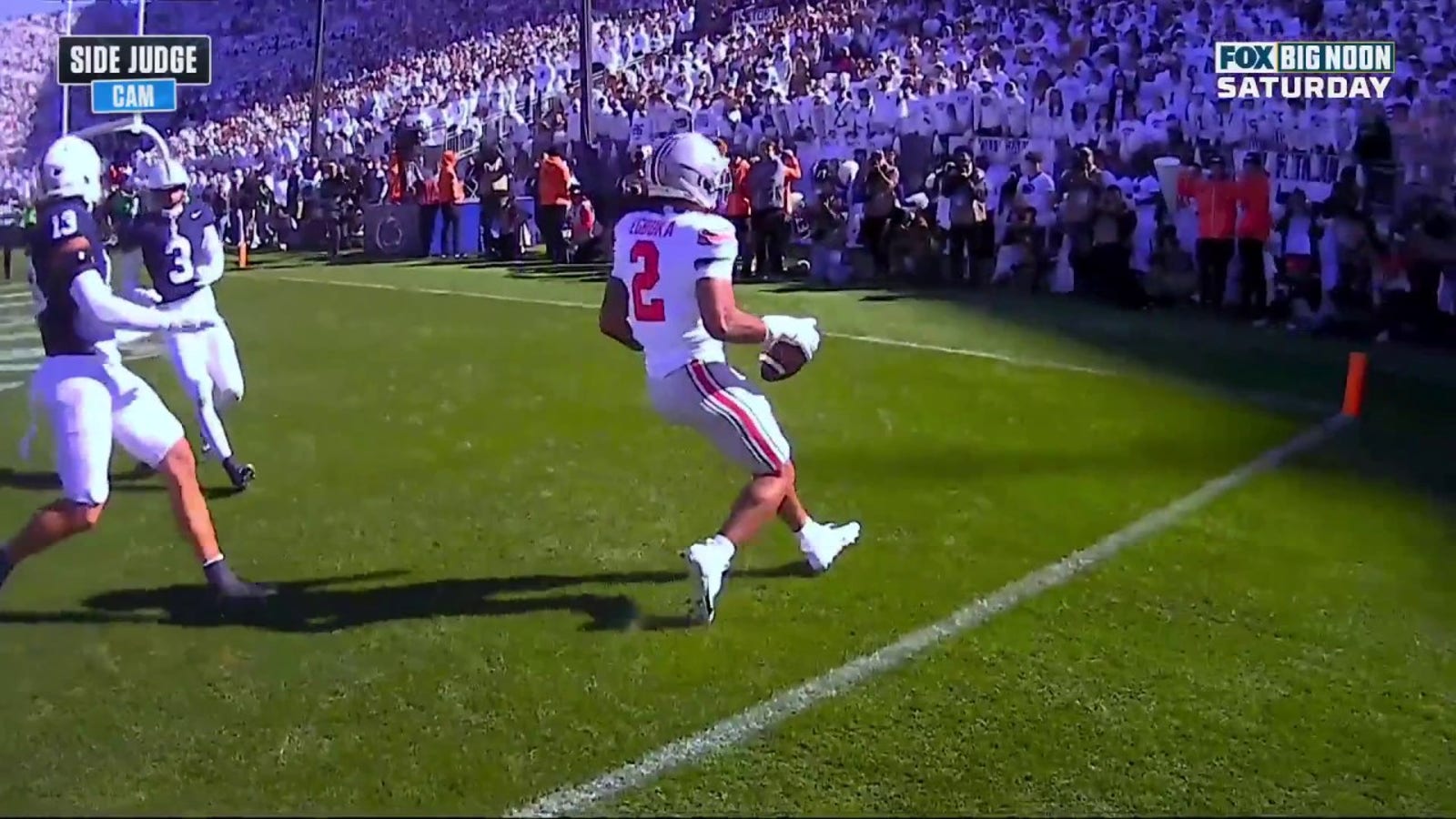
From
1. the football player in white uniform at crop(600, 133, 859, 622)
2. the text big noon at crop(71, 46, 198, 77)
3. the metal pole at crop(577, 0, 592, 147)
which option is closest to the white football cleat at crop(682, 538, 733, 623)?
the football player in white uniform at crop(600, 133, 859, 622)

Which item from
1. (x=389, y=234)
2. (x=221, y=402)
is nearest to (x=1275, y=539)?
(x=221, y=402)

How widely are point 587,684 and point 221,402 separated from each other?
4.11 m

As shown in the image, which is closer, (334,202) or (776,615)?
(776,615)

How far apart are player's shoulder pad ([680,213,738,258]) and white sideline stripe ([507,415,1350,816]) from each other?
1.45 meters

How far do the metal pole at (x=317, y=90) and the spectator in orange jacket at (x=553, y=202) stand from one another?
538cm

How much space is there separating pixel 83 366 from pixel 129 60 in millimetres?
8993

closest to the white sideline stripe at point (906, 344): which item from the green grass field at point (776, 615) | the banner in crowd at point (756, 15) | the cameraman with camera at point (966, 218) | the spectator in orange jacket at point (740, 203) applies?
the green grass field at point (776, 615)

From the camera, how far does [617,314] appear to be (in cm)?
592

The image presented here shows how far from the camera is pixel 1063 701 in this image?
199 inches

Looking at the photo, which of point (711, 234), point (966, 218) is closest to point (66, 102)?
point (711, 234)

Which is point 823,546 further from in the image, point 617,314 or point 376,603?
point 376,603

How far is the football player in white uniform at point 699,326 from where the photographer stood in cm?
556

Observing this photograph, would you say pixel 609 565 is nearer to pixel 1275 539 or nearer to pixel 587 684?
pixel 587 684

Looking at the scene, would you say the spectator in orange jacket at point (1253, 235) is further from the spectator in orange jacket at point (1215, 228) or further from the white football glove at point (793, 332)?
the white football glove at point (793, 332)
